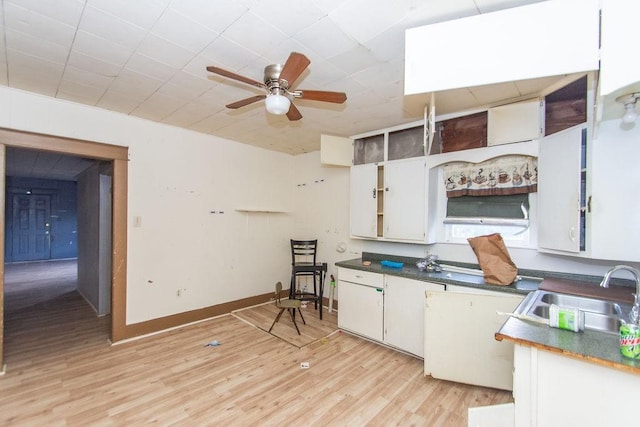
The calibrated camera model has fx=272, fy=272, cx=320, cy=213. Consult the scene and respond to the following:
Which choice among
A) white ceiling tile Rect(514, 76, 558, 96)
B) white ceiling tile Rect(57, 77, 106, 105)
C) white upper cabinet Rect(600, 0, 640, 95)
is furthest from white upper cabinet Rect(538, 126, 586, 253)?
white ceiling tile Rect(57, 77, 106, 105)

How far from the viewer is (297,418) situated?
6.32ft

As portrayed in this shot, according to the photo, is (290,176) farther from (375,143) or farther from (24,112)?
(24,112)

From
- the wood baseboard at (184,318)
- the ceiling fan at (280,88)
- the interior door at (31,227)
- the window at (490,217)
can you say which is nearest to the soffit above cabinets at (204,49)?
the ceiling fan at (280,88)

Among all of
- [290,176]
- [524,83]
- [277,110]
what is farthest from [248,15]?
[290,176]

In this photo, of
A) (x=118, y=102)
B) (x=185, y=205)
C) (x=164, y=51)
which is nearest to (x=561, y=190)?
(x=164, y=51)

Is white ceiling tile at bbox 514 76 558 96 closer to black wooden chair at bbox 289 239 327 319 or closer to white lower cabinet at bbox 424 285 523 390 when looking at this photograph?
white lower cabinet at bbox 424 285 523 390

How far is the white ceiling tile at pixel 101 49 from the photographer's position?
1767mm

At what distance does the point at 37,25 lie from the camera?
64.7 inches

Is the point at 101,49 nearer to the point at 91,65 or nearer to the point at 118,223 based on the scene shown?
the point at 91,65

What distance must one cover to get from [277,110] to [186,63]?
801 mm

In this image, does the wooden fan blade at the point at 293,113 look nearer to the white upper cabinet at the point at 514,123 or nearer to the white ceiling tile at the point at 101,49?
the white ceiling tile at the point at 101,49

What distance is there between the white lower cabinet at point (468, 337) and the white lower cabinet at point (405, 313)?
251 mm

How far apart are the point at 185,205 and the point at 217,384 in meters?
2.19

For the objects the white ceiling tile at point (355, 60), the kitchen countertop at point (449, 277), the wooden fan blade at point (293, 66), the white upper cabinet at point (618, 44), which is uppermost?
the white ceiling tile at point (355, 60)
